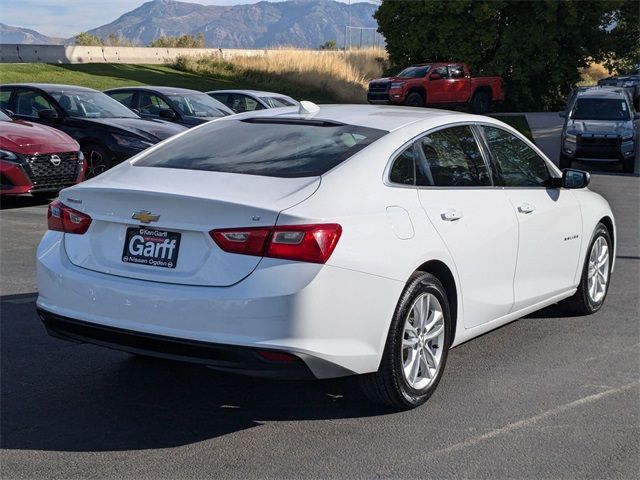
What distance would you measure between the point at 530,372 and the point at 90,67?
37.7m

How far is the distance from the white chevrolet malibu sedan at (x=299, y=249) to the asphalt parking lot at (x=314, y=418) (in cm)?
33

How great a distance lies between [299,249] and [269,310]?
31 centimetres

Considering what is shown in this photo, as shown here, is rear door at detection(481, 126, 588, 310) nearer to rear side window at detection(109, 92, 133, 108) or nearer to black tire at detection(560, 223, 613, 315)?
black tire at detection(560, 223, 613, 315)

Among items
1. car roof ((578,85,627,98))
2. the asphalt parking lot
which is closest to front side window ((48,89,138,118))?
the asphalt parking lot

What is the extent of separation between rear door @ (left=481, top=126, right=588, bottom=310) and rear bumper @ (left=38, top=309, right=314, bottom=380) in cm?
223

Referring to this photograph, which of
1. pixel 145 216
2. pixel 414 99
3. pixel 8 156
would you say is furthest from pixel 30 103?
pixel 414 99

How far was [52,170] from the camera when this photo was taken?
12602mm

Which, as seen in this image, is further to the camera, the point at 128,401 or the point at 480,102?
the point at 480,102

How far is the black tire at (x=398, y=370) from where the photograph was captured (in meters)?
4.97

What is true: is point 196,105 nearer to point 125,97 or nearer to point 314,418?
point 125,97

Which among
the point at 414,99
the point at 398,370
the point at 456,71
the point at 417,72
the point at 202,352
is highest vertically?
the point at 202,352

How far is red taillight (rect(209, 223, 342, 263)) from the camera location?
14.8 feet

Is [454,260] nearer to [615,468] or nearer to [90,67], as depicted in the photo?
[615,468]

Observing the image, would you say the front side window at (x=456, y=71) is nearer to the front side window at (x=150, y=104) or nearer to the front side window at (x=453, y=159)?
the front side window at (x=150, y=104)
